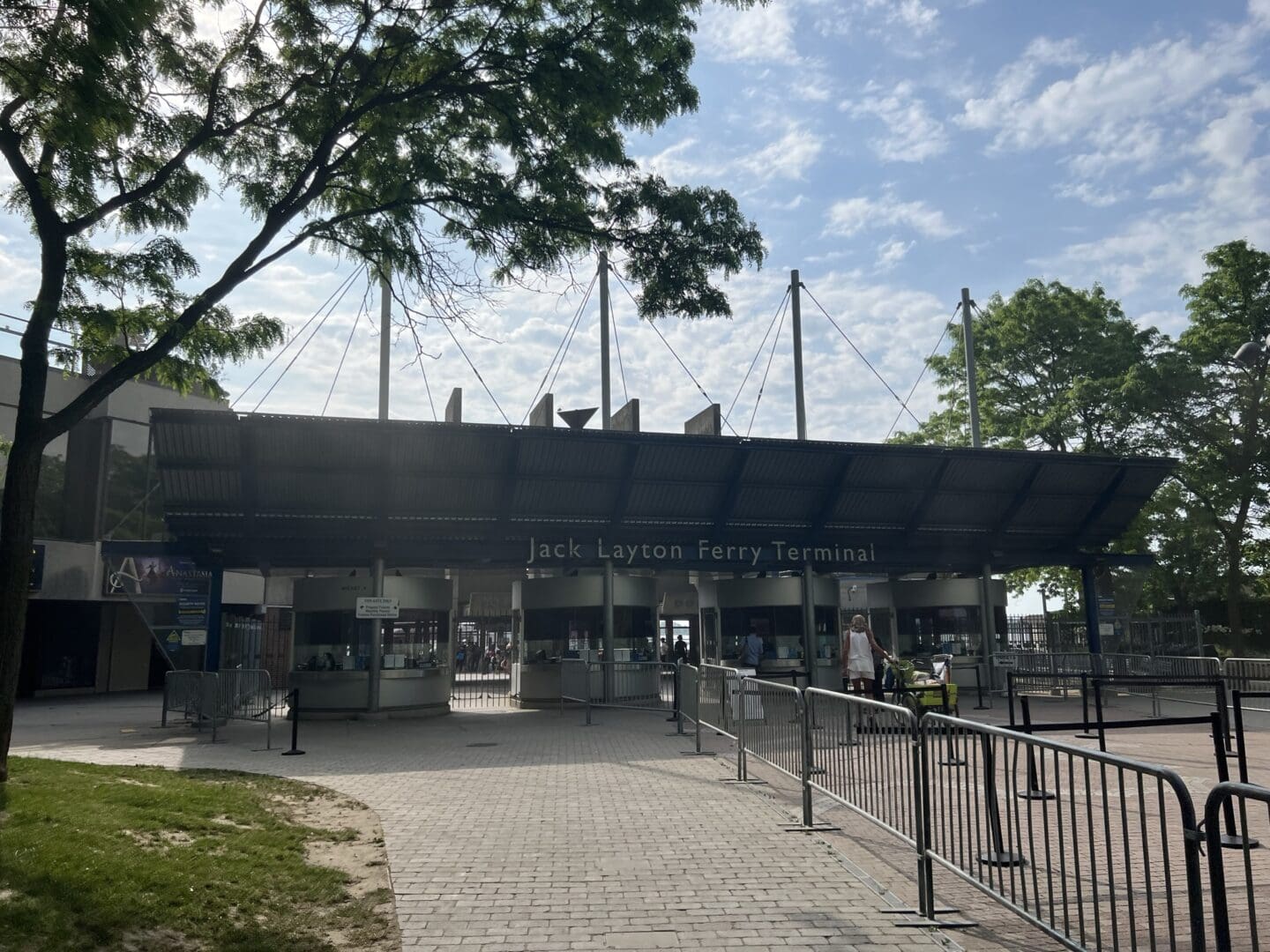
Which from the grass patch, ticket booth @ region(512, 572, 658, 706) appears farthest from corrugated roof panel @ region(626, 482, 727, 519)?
the grass patch

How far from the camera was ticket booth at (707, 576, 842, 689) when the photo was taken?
23500mm

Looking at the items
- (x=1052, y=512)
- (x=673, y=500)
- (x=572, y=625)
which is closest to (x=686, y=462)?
(x=673, y=500)

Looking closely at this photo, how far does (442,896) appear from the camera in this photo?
639 cm

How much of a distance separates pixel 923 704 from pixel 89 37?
1397cm

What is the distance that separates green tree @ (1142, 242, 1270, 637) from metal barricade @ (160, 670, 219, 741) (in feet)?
93.2

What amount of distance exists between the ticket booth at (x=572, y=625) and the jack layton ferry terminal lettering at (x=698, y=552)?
736mm

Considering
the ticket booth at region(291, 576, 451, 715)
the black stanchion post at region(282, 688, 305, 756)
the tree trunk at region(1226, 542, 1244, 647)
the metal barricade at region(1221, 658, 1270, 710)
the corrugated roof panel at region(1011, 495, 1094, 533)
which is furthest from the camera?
the tree trunk at region(1226, 542, 1244, 647)

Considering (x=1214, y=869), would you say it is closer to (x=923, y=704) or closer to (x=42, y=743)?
(x=923, y=704)

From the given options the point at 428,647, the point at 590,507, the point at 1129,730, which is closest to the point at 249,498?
the point at 428,647

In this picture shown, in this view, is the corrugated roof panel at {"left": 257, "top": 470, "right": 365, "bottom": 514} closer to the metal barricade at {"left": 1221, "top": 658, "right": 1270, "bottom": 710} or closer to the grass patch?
the grass patch

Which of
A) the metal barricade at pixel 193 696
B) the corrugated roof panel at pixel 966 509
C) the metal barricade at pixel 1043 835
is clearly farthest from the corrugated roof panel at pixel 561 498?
the metal barricade at pixel 1043 835

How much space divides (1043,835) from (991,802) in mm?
310

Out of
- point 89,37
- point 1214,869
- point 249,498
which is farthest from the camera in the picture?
point 249,498

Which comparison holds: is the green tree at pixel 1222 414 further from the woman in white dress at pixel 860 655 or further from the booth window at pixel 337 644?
the booth window at pixel 337 644
